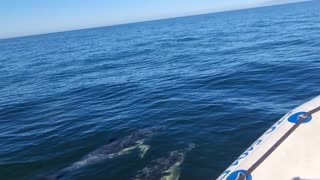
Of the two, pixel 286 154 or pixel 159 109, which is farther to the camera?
pixel 159 109

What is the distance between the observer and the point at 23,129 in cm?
1569

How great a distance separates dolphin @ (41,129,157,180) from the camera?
10.5 meters

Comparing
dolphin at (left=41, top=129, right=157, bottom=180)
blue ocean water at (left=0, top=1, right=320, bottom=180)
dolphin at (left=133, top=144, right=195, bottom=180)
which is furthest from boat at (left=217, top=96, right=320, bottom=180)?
dolphin at (left=41, top=129, right=157, bottom=180)

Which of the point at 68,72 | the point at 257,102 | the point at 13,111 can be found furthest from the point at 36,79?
the point at 257,102

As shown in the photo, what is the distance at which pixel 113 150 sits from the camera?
11.4 meters

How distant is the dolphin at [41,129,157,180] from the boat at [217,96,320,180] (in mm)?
5020

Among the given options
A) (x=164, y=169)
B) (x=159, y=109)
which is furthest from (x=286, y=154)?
(x=159, y=109)

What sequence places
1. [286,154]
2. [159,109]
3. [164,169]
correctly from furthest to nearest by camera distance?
[159,109]
[164,169]
[286,154]

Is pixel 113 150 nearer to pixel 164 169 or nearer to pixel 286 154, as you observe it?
pixel 164 169

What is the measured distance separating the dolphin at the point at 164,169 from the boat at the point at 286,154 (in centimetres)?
307

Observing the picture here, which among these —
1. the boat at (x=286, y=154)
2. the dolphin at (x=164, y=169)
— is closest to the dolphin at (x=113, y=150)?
the dolphin at (x=164, y=169)

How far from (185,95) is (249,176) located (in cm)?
1192

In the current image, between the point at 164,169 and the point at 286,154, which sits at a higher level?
the point at 286,154

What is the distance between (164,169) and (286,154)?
3.99 meters
